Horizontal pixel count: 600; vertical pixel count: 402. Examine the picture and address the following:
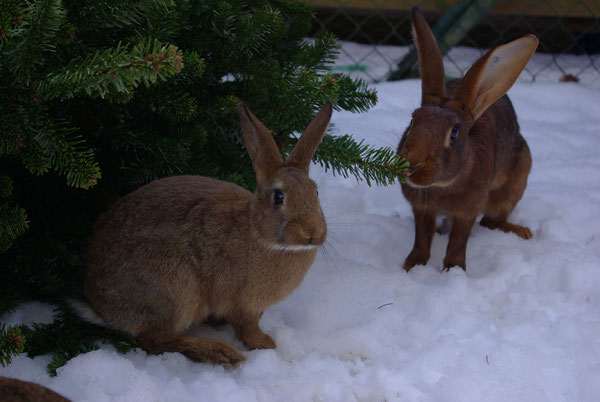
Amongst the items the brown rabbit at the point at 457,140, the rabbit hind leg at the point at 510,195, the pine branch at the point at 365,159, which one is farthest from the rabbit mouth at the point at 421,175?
the rabbit hind leg at the point at 510,195

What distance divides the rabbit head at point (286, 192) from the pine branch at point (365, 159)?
213 mm

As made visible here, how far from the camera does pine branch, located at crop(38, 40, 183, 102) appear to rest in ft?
5.25

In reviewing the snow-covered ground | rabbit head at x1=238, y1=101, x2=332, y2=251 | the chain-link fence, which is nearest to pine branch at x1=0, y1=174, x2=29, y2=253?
the snow-covered ground

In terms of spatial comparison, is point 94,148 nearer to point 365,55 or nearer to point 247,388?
point 247,388

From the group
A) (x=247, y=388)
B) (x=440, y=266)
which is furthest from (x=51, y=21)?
(x=440, y=266)

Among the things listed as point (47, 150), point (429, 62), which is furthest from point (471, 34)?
point (47, 150)

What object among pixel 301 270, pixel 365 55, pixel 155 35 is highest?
pixel 155 35

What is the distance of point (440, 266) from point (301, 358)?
111 centimetres

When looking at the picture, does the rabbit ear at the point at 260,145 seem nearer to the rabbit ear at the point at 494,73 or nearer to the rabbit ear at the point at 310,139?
the rabbit ear at the point at 310,139

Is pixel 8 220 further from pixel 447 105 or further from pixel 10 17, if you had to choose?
pixel 447 105

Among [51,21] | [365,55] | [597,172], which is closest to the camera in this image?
[51,21]

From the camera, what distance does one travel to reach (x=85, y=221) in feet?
8.57

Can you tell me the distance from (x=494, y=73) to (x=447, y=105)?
0.24m

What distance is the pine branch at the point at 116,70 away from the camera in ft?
5.25
